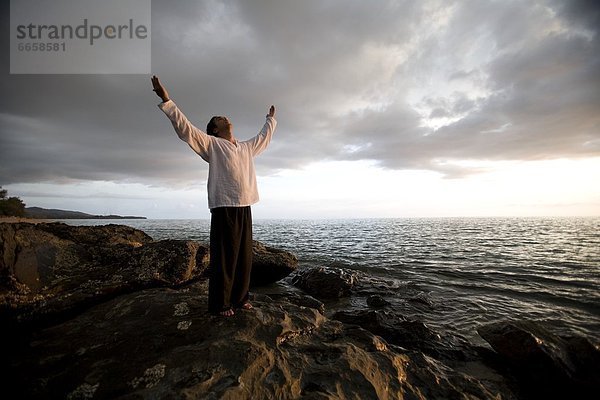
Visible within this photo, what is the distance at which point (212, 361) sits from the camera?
2727 millimetres

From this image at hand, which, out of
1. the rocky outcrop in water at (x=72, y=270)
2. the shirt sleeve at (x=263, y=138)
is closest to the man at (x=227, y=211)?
the shirt sleeve at (x=263, y=138)

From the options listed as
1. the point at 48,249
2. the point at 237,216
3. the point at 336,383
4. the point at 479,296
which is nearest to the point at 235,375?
the point at 336,383

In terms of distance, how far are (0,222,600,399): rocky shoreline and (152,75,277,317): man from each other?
0.41 meters

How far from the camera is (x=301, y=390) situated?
2.60 metres

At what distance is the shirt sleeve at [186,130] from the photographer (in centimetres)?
333

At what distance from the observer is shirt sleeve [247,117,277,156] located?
436cm

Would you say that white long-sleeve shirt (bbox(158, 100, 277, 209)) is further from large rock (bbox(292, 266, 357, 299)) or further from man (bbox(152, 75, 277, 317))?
large rock (bbox(292, 266, 357, 299))

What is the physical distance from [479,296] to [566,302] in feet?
7.39

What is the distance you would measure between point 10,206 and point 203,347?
60855mm

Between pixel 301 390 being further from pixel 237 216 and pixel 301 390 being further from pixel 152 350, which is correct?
pixel 237 216

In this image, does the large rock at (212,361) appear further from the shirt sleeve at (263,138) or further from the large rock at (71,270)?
the shirt sleeve at (263,138)

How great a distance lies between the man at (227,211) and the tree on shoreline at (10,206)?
2292 inches

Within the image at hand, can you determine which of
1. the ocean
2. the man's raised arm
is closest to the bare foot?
the man's raised arm

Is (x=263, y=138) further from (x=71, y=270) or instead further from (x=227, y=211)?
(x=71, y=270)
